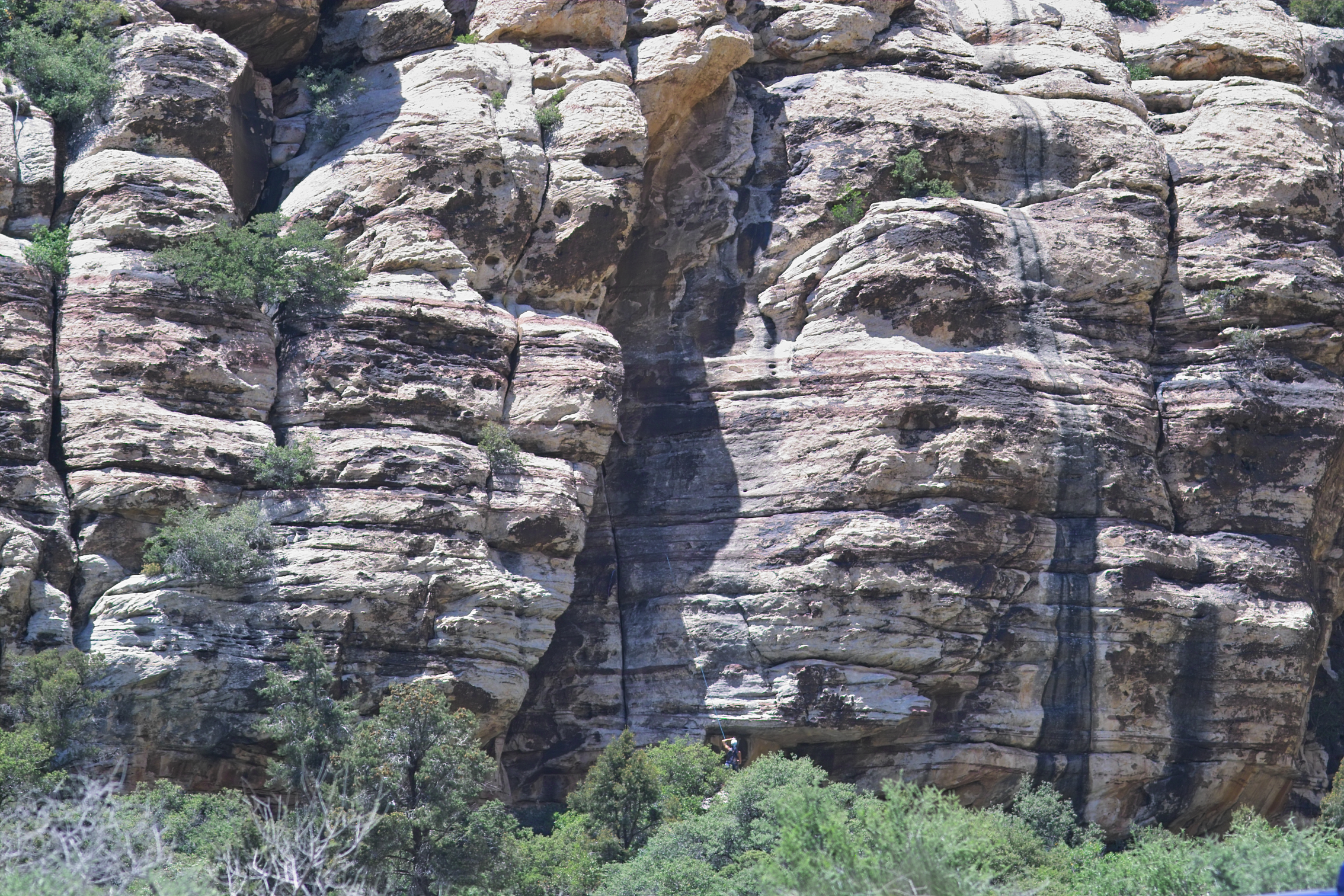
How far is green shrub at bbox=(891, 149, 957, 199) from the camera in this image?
38.5 m

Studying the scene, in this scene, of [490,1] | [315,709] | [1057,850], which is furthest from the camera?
[490,1]

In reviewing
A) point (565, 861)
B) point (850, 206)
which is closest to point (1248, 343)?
point (850, 206)

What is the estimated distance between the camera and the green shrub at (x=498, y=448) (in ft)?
111

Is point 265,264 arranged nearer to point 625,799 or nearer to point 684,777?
point 625,799

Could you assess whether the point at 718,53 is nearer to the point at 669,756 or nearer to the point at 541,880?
the point at 669,756

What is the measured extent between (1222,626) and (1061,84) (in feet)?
49.7

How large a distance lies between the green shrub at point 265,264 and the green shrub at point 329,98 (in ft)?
12.3

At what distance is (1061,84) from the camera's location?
41.3m

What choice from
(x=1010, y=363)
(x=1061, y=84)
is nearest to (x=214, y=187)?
(x=1010, y=363)

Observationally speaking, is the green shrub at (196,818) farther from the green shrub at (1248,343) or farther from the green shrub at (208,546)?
the green shrub at (1248,343)

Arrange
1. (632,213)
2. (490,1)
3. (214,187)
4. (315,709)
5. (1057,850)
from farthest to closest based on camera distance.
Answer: (490,1) < (632,213) < (214,187) < (1057,850) < (315,709)

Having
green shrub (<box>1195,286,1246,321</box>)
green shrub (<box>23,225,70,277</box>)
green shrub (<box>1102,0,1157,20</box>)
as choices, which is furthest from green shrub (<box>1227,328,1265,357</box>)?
green shrub (<box>23,225,70,277</box>)

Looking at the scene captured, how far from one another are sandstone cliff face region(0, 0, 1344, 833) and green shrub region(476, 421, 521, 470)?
0.35m

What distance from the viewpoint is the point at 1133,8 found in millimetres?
46688
